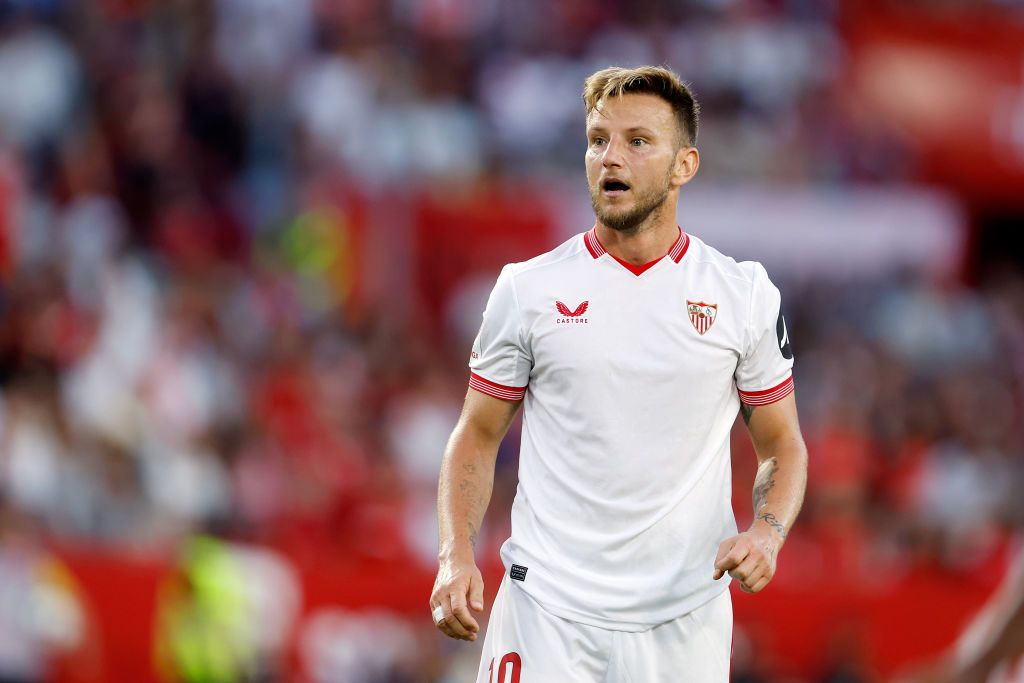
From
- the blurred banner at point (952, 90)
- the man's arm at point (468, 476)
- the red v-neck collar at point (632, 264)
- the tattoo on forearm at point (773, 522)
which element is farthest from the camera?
the blurred banner at point (952, 90)

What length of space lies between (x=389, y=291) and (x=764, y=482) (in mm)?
9867

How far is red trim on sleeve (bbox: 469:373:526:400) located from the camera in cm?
511

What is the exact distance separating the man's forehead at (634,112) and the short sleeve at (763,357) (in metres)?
0.55

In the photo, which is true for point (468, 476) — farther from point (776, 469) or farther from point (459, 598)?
point (776, 469)

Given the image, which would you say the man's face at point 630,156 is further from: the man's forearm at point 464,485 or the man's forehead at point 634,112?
the man's forearm at point 464,485

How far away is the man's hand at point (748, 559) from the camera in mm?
4582

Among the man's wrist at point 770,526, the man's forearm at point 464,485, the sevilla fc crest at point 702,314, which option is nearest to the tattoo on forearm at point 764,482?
the man's wrist at point 770,526

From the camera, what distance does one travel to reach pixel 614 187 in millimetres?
4980

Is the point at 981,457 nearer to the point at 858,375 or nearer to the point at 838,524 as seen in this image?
the point at 858,375

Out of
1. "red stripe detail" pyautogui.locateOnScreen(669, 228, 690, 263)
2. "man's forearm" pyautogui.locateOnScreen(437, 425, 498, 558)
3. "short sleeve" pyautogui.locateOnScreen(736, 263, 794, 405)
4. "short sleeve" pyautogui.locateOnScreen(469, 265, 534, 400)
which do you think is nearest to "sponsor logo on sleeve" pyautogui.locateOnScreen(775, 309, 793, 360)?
"short sleeve" pyautogui.locateOnScreen(736, 263, 794, 405)

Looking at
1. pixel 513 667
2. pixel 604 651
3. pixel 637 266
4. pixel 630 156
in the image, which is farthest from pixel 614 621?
pixel 630 156

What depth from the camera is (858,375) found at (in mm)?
15617

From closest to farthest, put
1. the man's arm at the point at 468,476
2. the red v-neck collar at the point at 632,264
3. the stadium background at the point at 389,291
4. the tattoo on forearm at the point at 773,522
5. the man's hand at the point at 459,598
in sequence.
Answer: the man's hand at the point at 459,598
the tattoo on forearm at the point at 773,522
the man's arm at the point at 468,476
the red v-neck collar at the point at 632,264
the stadium background at the point at 389,291

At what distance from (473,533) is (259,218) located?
9801 millimetres
